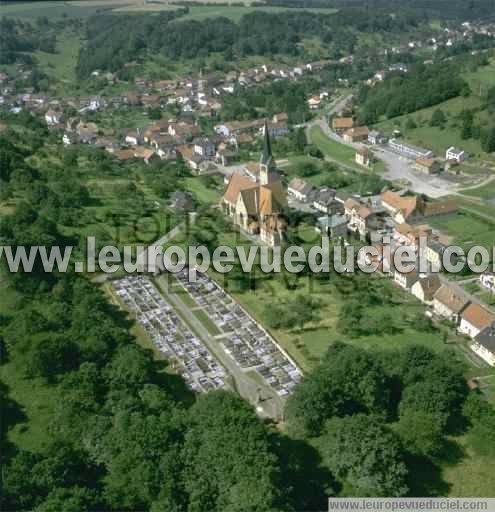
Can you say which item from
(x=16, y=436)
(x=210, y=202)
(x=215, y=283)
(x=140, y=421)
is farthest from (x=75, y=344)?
(x=210, y=202)

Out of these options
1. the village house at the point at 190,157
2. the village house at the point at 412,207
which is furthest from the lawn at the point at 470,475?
the village house at the point at 190,157

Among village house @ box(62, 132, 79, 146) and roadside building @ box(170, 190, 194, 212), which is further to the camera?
village house @ box(62, 132, 79, 146)

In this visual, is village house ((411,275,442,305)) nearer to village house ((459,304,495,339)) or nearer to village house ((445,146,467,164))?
village house ((459,304,495,339))

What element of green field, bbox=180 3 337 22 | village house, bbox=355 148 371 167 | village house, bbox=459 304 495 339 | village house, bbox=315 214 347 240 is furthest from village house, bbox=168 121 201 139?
green field, bbox=180 3 337 22

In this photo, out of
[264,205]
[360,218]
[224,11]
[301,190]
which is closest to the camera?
[264,205]

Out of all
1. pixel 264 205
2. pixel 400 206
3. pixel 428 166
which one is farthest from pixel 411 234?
pixel 428 166

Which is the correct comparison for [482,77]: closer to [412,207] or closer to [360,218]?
[412,207]
